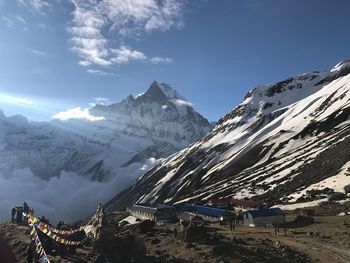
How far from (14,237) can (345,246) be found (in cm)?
5258

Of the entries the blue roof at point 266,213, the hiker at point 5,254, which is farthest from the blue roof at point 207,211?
the hiker at point 5,254

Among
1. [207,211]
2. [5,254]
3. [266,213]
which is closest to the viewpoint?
[5,254]

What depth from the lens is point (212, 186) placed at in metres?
186

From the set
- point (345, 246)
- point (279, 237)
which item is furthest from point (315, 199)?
point (345, 246)

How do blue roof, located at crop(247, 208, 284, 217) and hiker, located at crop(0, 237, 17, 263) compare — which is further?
blue roof, located at crop(247, 208, 284, 217)

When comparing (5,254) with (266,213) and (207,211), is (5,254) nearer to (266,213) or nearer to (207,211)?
(266,213)

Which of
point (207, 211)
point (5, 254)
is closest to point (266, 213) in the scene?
point (207, 211)

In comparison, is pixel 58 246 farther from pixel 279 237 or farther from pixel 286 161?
pixel 286 161

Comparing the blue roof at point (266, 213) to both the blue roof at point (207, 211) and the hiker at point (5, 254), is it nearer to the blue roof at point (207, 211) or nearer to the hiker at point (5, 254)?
the blue roof at point (207, 211)

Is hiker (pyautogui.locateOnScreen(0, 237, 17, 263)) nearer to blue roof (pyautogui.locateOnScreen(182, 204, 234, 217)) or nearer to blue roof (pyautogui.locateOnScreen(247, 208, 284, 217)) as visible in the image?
blue roof (pyautogui.locateOnScreen(247, 208, 284, 217))

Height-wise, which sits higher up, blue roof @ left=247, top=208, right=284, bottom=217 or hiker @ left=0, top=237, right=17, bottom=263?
blue roof @ left=247, top=208, right=284, bottom=217

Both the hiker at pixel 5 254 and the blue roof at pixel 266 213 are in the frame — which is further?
the blue roof at pixel 266 213

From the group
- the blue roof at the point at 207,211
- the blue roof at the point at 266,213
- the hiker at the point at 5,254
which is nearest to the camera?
the hiker at the point at 5,254

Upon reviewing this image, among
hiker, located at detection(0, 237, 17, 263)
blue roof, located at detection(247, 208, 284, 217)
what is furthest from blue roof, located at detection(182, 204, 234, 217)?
hiker, located at detection(0, 237, 17, 263)
